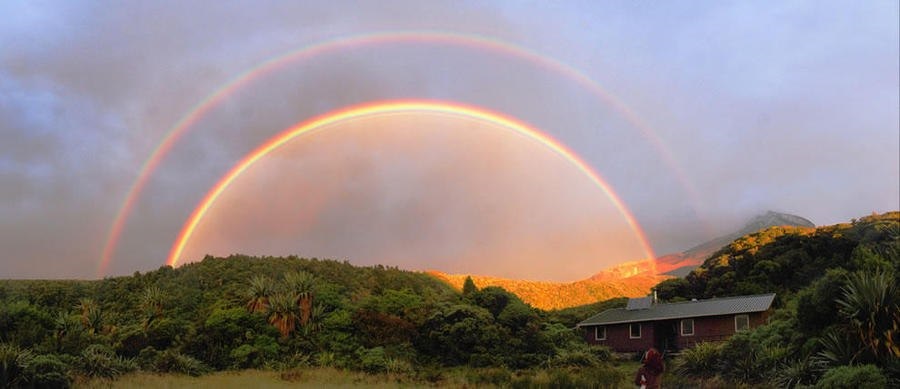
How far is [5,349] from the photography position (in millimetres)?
21266

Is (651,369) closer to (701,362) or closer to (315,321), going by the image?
(701,362)

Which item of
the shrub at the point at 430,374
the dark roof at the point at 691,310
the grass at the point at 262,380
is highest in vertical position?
the dark roof at the point at 691,310

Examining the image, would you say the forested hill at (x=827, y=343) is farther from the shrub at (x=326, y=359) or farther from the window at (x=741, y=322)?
the shrub at (x=326, y=359)

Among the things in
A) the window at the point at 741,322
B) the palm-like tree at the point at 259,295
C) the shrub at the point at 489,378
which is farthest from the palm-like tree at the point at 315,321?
the window at the point at 741,322

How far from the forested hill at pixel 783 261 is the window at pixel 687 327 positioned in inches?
421

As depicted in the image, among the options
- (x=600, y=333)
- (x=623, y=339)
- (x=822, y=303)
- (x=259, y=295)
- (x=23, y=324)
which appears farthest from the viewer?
(x=600, y=333)

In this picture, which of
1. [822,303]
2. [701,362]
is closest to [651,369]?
[822,303]

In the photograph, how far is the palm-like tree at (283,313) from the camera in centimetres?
3681

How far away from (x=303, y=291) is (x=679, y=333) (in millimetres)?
23739

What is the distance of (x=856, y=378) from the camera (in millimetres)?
19922

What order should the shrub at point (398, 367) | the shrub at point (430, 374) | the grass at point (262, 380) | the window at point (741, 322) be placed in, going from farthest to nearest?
the window at point (741, 322) → the shrub at point (398, 367) → the shrub at point (430, 374) → the grass at point (262, 380)

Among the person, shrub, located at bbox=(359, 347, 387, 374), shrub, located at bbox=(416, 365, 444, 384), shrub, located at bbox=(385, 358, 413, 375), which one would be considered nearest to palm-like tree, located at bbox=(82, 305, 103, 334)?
Result: shrub, located at bbox=(359, 347, 387, 374)

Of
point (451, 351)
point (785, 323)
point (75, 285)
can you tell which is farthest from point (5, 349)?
point (785, 323)

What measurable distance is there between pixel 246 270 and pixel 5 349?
24268 millimetres
